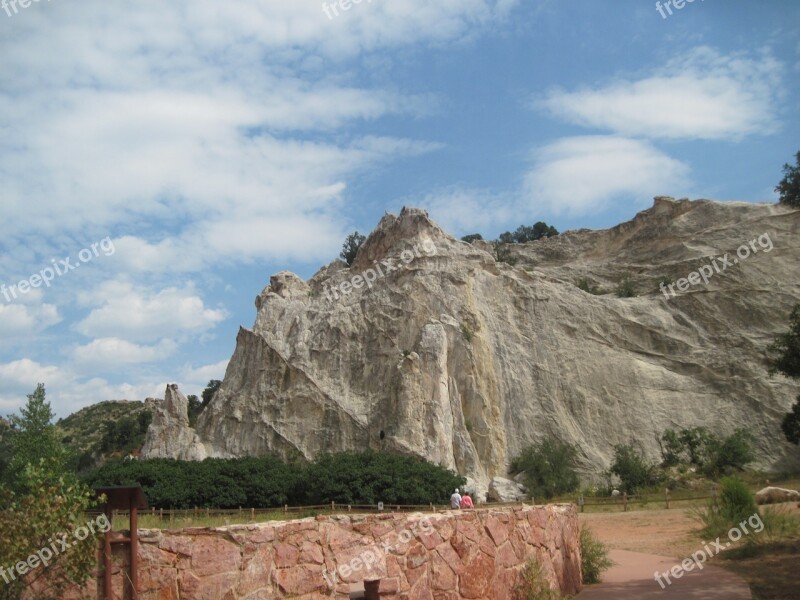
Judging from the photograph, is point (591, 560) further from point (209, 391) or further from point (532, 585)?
point (209, 391)

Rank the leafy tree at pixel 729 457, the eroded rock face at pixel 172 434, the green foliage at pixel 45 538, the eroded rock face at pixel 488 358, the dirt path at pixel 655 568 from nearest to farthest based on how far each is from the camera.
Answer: the green foliage at pixel 45 538 < the dirt path at pixel 655 568 < the leafy tree at pixel 729 457 < the eroded rock face at pixel 172 434 < the eroded rock face at pixel 488 358

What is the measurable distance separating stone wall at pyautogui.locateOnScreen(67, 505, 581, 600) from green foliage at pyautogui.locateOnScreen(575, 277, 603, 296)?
5175 centimetres

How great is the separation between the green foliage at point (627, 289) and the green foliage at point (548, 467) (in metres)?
18.2

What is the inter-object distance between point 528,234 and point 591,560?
8965cm

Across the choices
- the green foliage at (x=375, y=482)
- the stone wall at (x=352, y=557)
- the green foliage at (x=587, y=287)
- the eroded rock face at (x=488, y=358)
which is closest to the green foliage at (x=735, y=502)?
the stone wall at (x=352, y=557)

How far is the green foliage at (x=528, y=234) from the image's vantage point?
3954 inches

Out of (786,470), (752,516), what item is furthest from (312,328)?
(752,516)

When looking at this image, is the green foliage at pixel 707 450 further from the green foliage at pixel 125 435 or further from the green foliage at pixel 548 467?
the green foliage at pixel 125 435

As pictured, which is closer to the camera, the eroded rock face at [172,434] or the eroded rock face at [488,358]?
the eroded rock face at [172,434]

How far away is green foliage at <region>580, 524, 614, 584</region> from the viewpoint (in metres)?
13.7

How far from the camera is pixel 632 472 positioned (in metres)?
39.8

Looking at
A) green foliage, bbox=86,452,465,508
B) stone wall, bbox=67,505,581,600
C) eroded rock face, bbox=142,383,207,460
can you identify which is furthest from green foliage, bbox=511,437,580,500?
stone wall, bbox=67,505,581,600

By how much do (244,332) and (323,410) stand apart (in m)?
8.57

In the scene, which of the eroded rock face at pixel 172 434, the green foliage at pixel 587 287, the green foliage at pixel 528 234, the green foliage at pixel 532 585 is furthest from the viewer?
the green foliage at pixel 528 234
